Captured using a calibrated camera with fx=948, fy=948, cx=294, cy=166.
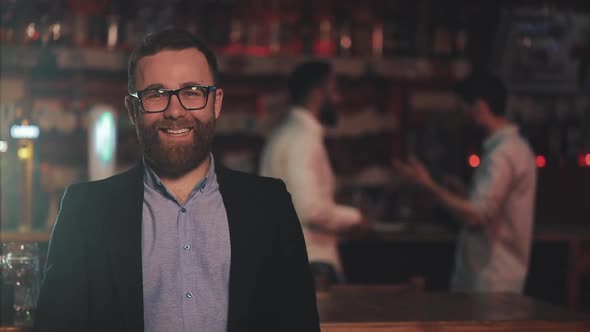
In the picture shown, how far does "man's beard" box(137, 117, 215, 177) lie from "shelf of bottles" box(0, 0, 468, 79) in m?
3.86

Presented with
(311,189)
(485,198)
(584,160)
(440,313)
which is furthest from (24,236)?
(584,160)

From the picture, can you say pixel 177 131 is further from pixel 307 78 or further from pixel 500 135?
pixel 307 78

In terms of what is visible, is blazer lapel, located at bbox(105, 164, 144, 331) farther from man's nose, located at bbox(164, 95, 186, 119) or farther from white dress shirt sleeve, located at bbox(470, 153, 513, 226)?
white dress shirt sleeve, located at bbox(470, 153, 513, 226)

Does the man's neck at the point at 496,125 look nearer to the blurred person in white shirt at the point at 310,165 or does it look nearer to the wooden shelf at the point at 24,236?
the blurred person in white shirt at the point at 310,165

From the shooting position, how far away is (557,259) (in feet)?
20.2

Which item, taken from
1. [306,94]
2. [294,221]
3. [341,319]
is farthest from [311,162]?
[294,221]

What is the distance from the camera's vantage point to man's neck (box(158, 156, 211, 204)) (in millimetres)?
2316

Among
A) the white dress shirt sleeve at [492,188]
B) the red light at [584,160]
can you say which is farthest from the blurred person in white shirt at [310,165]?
the red light at [584,160]

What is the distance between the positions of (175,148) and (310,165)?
7.71 ft

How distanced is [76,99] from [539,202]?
3279 millimetres

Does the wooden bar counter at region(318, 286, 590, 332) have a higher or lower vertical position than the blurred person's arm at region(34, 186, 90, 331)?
lower

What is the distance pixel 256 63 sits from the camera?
6.25m

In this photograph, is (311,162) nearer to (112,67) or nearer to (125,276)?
(112,67)

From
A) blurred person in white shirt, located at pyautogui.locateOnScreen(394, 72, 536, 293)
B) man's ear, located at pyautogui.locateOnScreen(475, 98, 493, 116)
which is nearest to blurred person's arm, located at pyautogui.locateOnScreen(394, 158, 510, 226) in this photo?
blurred person in white shirt, located at pyautogui.locateOnScreen(394, 72, 536, 293)
